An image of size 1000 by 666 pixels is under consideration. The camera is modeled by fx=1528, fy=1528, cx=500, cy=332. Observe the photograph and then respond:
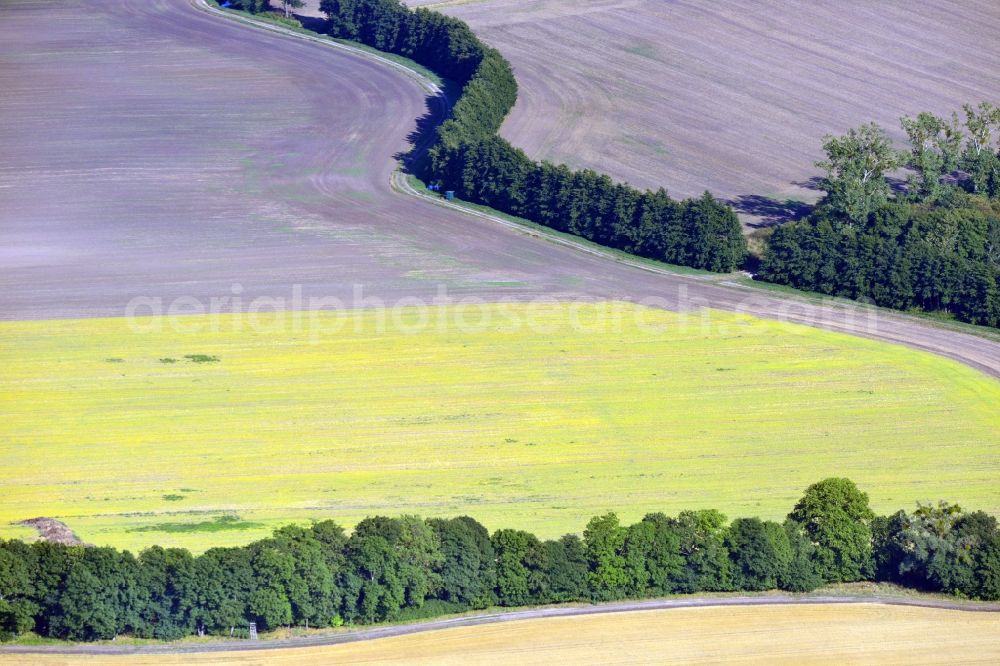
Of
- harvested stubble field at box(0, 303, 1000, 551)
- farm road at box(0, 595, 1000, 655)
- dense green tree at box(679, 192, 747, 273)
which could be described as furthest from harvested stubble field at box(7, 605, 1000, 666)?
dense green tree at box(679, 192, 747, 273)

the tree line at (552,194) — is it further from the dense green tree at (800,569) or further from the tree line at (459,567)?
the dense green tree at (800,569)

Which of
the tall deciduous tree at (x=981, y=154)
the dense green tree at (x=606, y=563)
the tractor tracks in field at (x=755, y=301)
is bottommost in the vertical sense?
the dense green tree at (x=606, y=563)

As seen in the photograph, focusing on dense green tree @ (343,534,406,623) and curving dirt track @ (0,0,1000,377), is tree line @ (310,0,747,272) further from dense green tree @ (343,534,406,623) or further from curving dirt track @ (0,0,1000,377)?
dense green tree @ (343,534,406,623)

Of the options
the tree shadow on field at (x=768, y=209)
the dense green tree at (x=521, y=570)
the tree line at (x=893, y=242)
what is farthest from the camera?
the tree shadow on field at (x=768, y=209)

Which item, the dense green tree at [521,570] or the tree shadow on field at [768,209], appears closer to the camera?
the dense green tree at [521,570]

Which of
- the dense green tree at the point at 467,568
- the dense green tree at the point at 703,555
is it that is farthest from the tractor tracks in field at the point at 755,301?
the dense green tree at the point at 467,568

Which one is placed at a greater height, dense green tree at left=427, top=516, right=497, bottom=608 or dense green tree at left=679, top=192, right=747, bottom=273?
dense green tree at left=679, top=192, right=747, bottom=273

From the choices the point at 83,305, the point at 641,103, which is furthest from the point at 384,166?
the point at 83,305
